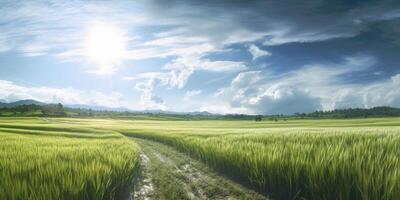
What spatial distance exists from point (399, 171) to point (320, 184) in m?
1.61

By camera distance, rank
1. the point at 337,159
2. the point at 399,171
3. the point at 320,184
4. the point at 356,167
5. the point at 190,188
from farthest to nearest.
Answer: the point at 190,188, the point at 337,159, the point at 320,184, the point at 356,167, the point at 399,171

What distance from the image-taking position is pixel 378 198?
5.48 metres

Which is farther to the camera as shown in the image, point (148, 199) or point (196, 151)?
point (196, 151)

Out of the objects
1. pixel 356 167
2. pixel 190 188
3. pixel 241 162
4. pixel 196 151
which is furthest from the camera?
pixel 196 151

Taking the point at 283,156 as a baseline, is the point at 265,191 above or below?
below

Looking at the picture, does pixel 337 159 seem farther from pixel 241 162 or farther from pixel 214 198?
pixel 241 162

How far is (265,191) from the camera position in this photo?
8.67m

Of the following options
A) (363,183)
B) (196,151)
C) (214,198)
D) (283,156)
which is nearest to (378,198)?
(363,183)

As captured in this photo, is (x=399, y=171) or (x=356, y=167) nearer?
(x=399, y=171)

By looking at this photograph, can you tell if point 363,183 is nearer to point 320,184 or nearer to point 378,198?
point 378,198

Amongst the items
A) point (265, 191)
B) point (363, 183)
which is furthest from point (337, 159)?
point (265, 191)

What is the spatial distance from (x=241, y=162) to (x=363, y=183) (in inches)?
202

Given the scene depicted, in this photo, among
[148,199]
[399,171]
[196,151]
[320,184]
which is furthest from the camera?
[196,151]

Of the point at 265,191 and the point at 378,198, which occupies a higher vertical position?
the point at 378,198
